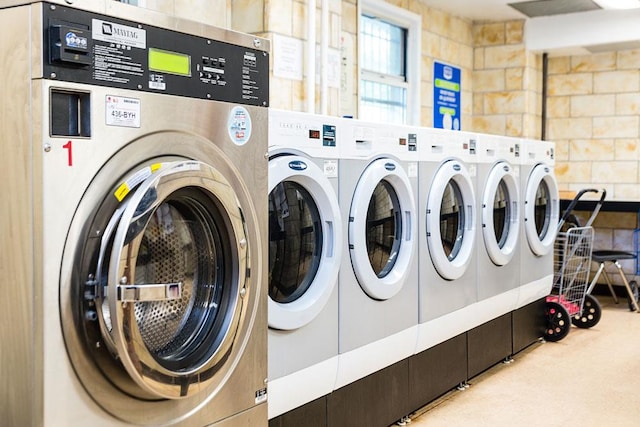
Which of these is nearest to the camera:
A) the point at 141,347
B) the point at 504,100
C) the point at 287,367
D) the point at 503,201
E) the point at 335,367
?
the point at 141,347

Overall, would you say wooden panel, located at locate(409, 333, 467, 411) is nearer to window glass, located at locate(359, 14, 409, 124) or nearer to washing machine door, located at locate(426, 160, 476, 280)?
washing machine door, located at locate(426, 160, 476, 280)

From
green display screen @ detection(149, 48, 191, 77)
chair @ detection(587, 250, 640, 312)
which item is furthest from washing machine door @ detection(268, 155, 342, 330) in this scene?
chair @ detection(587, 250, 640, 312)

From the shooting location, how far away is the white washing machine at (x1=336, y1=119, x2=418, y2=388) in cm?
286

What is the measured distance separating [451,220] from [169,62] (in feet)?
7.56

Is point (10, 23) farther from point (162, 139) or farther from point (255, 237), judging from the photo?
point (255, 237)

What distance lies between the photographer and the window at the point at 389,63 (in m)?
5.68

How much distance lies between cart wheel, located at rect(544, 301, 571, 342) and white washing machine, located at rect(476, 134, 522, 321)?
599 mm

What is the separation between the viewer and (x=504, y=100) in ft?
22.6

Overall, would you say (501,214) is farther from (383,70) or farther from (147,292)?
(147,292)

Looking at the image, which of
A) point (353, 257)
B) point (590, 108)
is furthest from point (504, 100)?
point (353, 257)

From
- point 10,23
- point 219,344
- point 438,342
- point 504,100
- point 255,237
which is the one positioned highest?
point 504,100

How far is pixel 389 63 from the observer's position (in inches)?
238

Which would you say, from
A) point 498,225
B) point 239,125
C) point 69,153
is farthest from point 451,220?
point 69,153

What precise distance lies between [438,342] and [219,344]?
1960 mm
